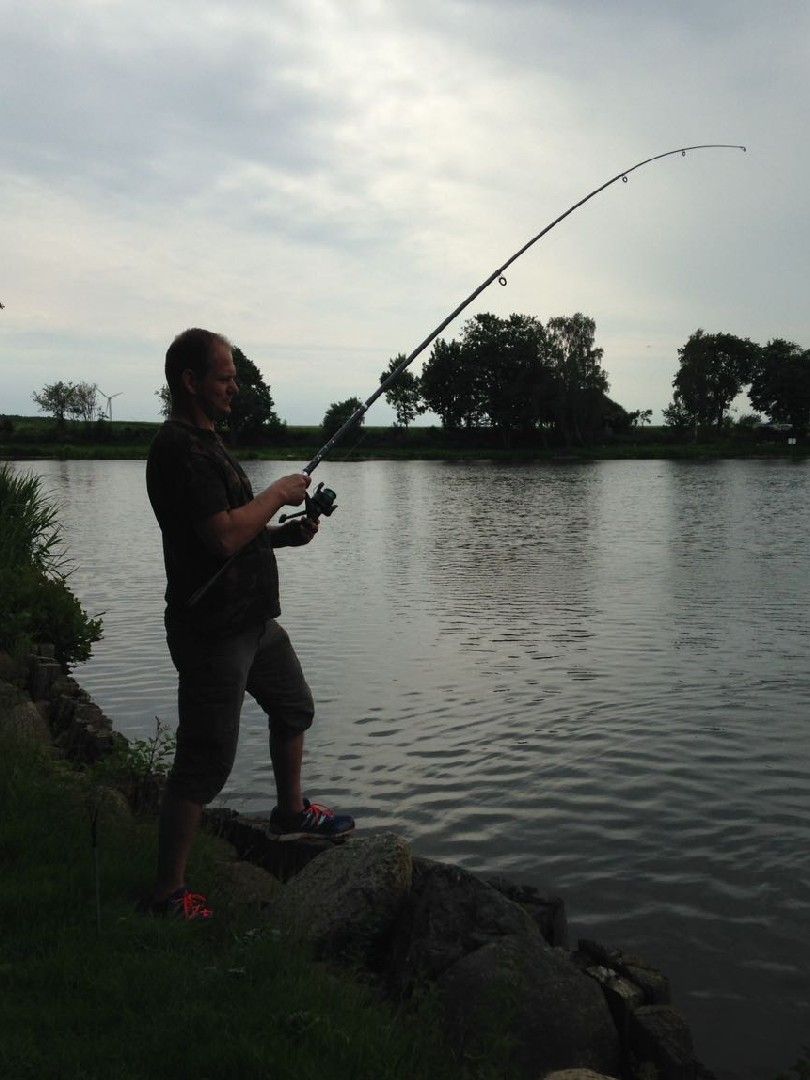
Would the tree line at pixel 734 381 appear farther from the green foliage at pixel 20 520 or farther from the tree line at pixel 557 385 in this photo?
the green foliage at pixel 20 520

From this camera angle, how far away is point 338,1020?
3.67m

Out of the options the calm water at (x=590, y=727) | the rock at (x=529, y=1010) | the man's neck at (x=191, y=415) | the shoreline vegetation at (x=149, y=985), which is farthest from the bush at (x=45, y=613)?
the rock at (x=529, y=1010)

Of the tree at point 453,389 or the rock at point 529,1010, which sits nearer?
the rock at point 529,1010

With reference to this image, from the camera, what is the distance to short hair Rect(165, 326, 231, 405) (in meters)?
4.62

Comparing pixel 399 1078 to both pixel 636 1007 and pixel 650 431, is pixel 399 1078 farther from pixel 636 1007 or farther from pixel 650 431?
pixel 650 431

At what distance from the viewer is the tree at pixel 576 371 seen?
108812 millimetres

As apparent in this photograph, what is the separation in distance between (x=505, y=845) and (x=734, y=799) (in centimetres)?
189

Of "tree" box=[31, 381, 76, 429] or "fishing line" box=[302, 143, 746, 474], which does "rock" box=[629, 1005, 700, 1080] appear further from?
"tree" box=[31, 381, 76, 429]

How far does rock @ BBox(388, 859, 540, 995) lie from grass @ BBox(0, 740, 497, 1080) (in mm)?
342

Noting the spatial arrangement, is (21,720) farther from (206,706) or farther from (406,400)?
(406,400)

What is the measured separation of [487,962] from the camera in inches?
165

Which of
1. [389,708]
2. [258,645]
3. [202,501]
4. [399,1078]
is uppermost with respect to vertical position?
[202,501]

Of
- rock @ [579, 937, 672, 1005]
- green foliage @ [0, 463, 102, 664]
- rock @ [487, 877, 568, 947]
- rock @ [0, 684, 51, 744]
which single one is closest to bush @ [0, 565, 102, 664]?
green foliage @ [0, 463, 102, 664]

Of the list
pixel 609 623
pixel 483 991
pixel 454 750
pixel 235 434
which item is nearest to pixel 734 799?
pixel 454 750
